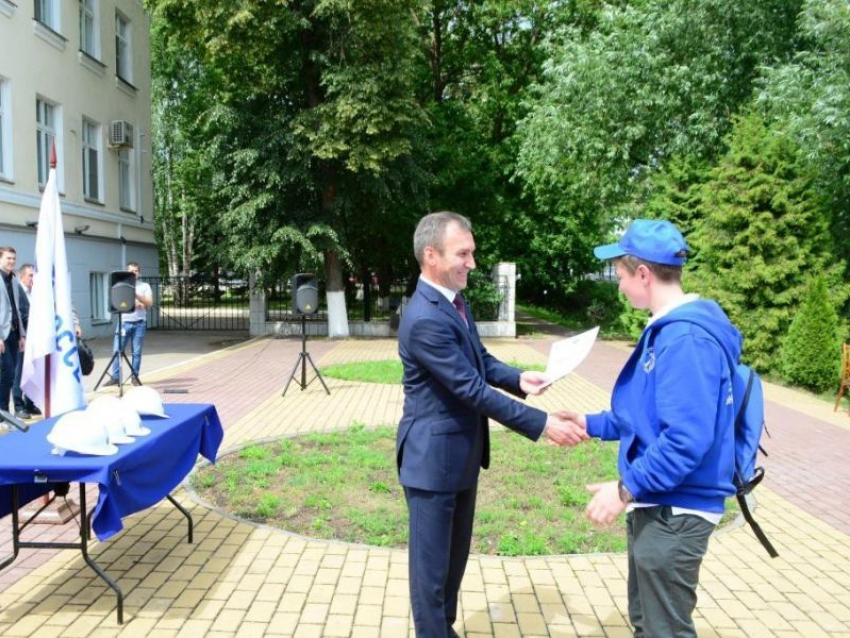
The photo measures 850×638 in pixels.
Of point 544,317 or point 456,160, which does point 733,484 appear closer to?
point 456,160

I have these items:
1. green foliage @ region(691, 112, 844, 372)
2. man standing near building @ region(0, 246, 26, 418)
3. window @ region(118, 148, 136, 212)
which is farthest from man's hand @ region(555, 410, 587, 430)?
window @ region(118, 148, 136, 212)

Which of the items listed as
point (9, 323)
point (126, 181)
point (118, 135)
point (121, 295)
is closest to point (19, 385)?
point (9, 323)

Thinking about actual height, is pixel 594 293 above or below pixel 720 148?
below

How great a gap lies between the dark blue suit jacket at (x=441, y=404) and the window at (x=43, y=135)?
16928 mm

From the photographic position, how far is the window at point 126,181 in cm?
2245

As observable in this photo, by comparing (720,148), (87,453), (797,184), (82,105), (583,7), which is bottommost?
(87,453)

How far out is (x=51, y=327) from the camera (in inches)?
207

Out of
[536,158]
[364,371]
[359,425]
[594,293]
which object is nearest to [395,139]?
[536,158]

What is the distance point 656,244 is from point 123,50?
24200 millimetres

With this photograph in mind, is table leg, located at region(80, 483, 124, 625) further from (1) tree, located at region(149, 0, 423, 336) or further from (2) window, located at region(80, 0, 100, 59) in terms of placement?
(2) window, located at region(80, 0, 100, 59)

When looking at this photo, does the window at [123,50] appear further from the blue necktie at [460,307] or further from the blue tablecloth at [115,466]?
the blue necktie at [460,307]

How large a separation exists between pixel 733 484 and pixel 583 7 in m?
24.1

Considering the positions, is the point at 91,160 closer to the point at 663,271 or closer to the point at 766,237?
the point at 766,237

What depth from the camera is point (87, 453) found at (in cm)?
376
